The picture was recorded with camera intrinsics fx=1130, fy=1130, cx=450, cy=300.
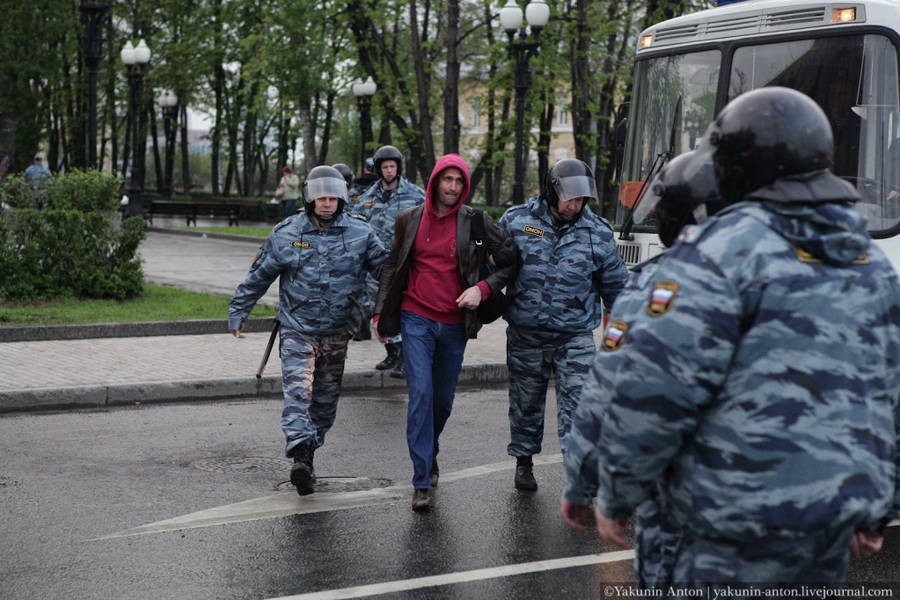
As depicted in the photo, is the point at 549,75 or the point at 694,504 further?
the point at 549,75

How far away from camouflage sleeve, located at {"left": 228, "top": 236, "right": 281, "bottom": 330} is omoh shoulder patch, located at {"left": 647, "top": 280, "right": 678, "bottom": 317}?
4268 millimetres

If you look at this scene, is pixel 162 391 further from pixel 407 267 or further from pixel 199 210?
pixel 199 210

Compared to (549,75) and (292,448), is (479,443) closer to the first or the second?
(292,448)

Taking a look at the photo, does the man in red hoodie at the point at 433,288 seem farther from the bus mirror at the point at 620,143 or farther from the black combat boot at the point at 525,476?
the bus mirror at the point at 620,143

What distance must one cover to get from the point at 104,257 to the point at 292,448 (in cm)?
895

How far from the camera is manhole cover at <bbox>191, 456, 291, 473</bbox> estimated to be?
6.92 metres

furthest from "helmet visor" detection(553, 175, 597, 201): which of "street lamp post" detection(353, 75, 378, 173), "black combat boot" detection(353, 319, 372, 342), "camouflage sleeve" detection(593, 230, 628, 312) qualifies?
"street lamp post" detection(353, 75, 378, 173)

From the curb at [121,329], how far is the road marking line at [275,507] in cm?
625

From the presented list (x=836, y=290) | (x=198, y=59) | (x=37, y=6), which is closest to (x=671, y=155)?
(x=836, y=290)

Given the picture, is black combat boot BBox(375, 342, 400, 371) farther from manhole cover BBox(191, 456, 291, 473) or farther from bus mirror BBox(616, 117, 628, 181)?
manhole cover BBox(191, 456, 291, 473)

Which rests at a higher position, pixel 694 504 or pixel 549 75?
pixel 549 75

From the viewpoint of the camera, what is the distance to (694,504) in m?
2.44

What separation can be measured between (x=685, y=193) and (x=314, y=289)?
11.9ft

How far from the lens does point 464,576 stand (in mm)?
4855
